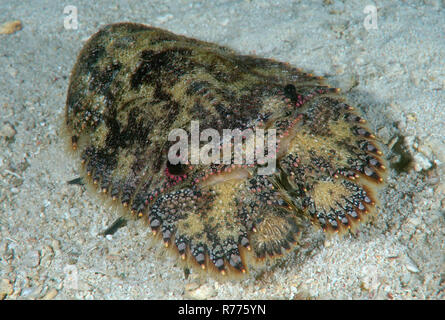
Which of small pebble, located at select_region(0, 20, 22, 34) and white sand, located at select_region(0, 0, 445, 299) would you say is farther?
small pebble, located at select_region(0, 20, 22, 34)

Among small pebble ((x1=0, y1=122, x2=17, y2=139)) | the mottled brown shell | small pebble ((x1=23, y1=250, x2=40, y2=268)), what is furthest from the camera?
small pebble ((x1=0, y1=122, x2=17, y2=139))

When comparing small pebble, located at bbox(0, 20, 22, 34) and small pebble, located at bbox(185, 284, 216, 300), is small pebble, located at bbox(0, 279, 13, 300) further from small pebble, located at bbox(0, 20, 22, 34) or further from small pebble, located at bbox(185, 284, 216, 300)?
small pebble, located at bbox(0, 20, 22, 34)

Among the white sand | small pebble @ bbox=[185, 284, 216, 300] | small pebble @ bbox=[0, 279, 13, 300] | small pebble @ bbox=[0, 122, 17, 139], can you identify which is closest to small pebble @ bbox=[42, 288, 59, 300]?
the white sand

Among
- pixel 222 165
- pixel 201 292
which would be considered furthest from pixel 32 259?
pixel 222 165

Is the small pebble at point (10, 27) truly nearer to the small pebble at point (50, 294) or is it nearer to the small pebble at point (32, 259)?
the small pebble at point (32, 259)

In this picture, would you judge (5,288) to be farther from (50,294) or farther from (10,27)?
(10,27)

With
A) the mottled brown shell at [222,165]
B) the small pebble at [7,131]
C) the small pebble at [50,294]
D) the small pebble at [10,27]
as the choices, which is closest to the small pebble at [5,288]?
the small pebble at [50,294]
